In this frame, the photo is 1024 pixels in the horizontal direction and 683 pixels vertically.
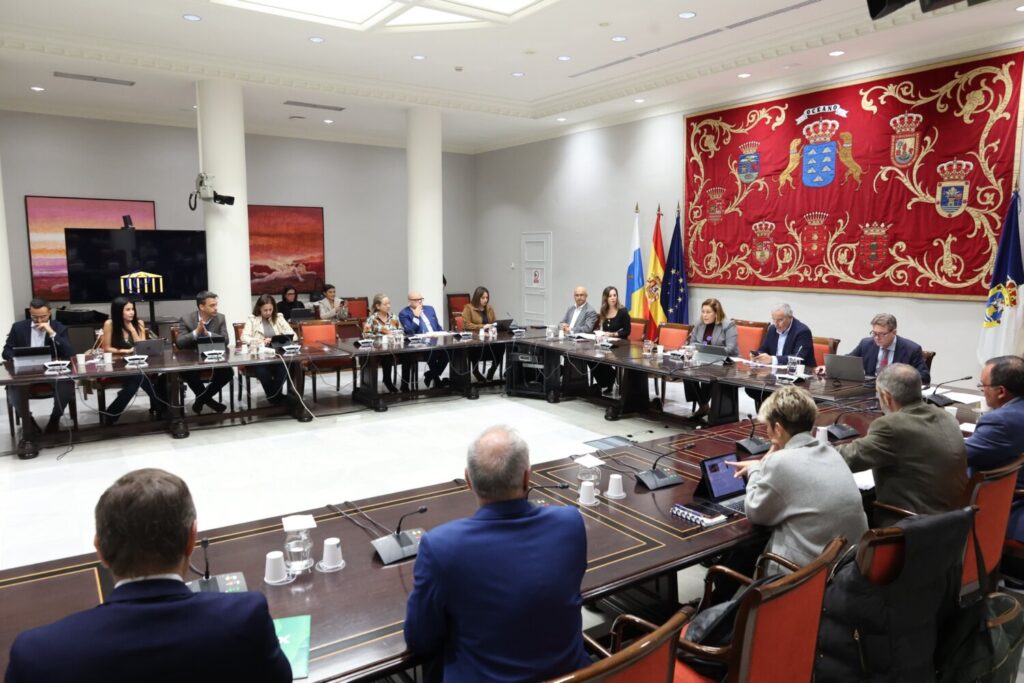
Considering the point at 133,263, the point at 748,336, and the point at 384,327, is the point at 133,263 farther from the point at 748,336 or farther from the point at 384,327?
the point at 748,336

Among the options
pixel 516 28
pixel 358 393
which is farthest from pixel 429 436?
pixel 516 28

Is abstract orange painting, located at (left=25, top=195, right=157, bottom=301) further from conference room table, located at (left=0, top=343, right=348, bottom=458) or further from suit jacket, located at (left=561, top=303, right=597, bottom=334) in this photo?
suit jacket, located at (left=561, top=303, right=597, bottom=334)

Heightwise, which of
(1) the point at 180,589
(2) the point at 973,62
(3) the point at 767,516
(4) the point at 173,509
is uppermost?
(2) the point at 973,62

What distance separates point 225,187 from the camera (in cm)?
764

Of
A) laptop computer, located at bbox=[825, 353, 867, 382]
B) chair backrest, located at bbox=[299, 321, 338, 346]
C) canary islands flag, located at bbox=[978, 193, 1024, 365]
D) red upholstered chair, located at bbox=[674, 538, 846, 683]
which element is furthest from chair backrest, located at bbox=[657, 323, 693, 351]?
red upholstered chair, located at bbox=[674, 538, 846, 683]

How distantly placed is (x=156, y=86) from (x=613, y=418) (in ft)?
21.5

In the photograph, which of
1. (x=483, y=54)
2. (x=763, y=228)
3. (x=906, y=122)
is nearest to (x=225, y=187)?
(x=483, y=54)

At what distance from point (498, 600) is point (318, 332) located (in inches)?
252

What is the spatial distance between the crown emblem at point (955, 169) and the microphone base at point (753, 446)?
4397 mm

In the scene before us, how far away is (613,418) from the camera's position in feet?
21.1

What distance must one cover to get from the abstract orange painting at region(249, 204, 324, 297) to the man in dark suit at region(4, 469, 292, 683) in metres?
9.65

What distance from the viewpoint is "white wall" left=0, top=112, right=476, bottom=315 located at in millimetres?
8805

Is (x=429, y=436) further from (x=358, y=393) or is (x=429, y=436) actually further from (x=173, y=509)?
(x=173, y=509)

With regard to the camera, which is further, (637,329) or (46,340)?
(637,329)
